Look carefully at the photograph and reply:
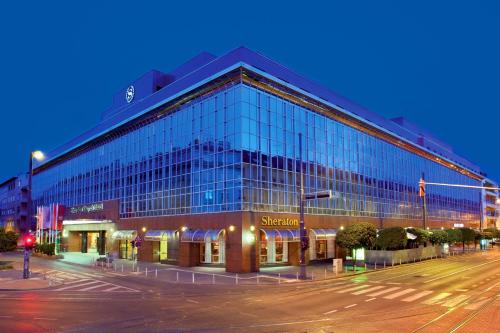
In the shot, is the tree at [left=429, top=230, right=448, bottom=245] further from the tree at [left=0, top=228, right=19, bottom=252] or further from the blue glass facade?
the tree at [left=0, top=228, right=19, bottom=252]

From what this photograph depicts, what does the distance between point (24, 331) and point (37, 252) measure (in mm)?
58880

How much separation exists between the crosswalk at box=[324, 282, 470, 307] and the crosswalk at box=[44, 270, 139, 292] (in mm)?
14968

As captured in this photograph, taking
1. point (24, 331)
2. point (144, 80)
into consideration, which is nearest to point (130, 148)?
point (144, 80)

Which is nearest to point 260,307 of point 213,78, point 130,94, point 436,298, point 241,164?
point 436,298

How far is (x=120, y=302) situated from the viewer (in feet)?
79.1

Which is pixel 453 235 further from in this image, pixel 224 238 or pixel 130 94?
pixel 130 94

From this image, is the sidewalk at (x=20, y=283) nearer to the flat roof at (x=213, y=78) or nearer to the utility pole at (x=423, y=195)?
the flat roof at (x=213, y=78)

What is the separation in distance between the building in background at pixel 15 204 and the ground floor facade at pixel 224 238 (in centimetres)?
7418

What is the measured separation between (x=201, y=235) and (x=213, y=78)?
17079mm

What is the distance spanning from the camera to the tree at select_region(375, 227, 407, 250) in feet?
166

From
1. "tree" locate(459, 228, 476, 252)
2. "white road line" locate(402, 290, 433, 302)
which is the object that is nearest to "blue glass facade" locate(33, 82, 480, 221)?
"tree" locate(459, 228, 476, 252)

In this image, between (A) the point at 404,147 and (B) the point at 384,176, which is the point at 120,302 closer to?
(B) the point at 384,176

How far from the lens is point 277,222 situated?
46375mm

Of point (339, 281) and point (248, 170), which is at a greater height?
point (248, 170)
